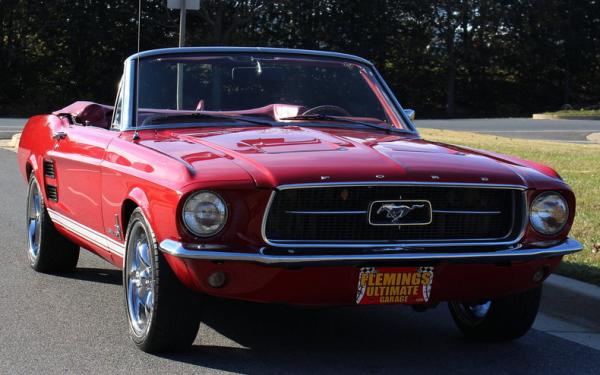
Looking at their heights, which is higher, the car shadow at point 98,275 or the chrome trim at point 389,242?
the chrome trim at point 389,242

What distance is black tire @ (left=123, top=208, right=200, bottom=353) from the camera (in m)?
4.77

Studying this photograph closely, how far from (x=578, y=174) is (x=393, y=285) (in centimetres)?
848

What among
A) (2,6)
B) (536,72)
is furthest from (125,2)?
(536,72)

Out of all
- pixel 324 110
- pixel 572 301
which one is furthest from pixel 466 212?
pixel 572 301

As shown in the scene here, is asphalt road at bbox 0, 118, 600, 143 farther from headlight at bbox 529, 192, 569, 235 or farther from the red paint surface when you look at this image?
headlight at bbox 529, 192, 569, 235

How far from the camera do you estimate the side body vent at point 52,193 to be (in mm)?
6769

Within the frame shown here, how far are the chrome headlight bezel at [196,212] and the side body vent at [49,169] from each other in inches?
99.1

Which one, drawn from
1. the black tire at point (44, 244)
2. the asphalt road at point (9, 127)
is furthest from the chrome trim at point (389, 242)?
the asphalt road at point (9, 127)

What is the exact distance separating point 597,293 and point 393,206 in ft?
6.67

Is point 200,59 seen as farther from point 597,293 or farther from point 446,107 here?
point 446,107

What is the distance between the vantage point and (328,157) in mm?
4871

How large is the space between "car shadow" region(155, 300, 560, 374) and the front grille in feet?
2.12

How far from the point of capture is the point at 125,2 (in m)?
40.4

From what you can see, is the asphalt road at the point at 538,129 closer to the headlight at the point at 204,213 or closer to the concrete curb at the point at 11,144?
the concrete curb at the point at 11,144
